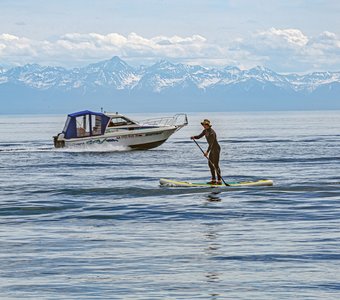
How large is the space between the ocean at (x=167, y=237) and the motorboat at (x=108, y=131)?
1903 cm

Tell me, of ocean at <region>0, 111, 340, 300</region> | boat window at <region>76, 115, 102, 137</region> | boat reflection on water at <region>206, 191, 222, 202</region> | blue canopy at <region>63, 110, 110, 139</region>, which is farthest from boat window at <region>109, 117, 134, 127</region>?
boat reflection on water at <region>206, 191, 222, 202</region>

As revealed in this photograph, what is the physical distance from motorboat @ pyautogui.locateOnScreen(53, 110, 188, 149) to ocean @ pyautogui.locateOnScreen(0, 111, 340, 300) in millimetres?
19025

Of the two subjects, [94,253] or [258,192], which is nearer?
[94,253]

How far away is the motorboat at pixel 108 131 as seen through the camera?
2569 inches

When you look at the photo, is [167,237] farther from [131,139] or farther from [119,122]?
[119,122]

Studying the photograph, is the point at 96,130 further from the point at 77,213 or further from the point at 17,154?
the point at 77,213

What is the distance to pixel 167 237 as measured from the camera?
23312 mm

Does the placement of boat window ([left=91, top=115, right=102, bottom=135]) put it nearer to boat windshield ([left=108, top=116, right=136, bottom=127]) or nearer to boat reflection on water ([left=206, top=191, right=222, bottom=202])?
boat windshield ([left=108, top=116, right=136, bottom=127])

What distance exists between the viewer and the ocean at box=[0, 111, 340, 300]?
1697cm

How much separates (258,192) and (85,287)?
17881mm

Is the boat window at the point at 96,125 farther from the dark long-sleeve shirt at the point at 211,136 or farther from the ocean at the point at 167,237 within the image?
the dark long-sleeve shirt at the point at 211,136

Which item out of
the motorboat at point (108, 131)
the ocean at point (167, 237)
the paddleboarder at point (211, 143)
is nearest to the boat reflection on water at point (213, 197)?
the ocean at point (167, 237)

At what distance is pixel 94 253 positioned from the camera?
20.8m

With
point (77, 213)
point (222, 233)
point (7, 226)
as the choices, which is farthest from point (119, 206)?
point (222, 233)
